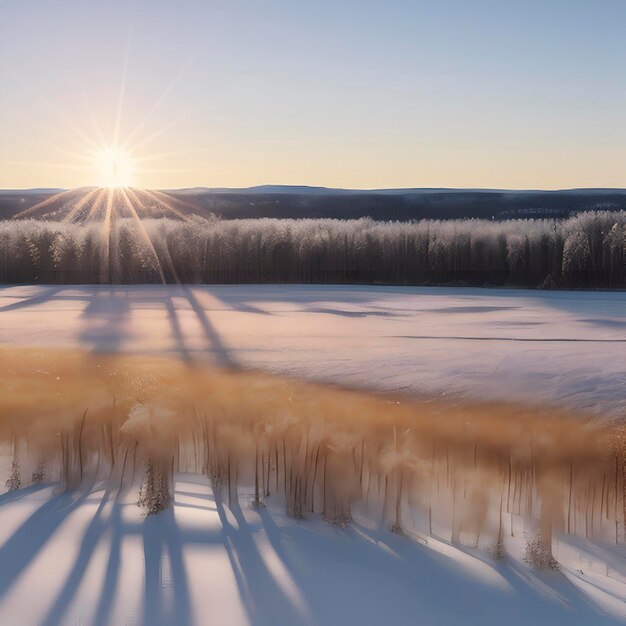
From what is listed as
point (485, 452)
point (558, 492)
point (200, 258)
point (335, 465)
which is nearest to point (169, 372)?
point (335, 465)

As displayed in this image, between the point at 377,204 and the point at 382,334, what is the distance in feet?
197

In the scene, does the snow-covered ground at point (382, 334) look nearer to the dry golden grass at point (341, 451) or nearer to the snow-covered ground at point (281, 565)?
the snow-covered ground at point (281, 565)

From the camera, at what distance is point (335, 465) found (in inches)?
179

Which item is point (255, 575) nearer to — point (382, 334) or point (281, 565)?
point (281, 565)

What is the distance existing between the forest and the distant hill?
128 feet

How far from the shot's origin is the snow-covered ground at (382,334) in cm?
639

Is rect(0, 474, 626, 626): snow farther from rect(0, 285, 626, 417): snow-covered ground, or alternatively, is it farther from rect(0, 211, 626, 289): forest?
rect(0, 211, 626, 289): forest

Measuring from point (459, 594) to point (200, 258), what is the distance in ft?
50.0

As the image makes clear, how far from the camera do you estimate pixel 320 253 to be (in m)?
18.0

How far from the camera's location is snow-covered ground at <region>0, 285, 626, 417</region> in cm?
639

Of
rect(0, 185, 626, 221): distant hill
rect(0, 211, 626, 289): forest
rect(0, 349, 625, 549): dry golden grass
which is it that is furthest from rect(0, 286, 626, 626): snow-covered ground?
rect(0, 185, 626, 221): distant hill

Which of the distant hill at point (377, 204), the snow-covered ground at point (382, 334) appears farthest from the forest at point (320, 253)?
the distant hill at point (377, 204)

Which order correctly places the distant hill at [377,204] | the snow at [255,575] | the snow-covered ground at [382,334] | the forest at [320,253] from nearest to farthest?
the snow at [255,575] < the snow-covered ground at [382,334] < the forest at [320,253] < the distant hill at [377,204]

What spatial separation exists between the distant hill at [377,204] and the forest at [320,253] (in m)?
39.0
